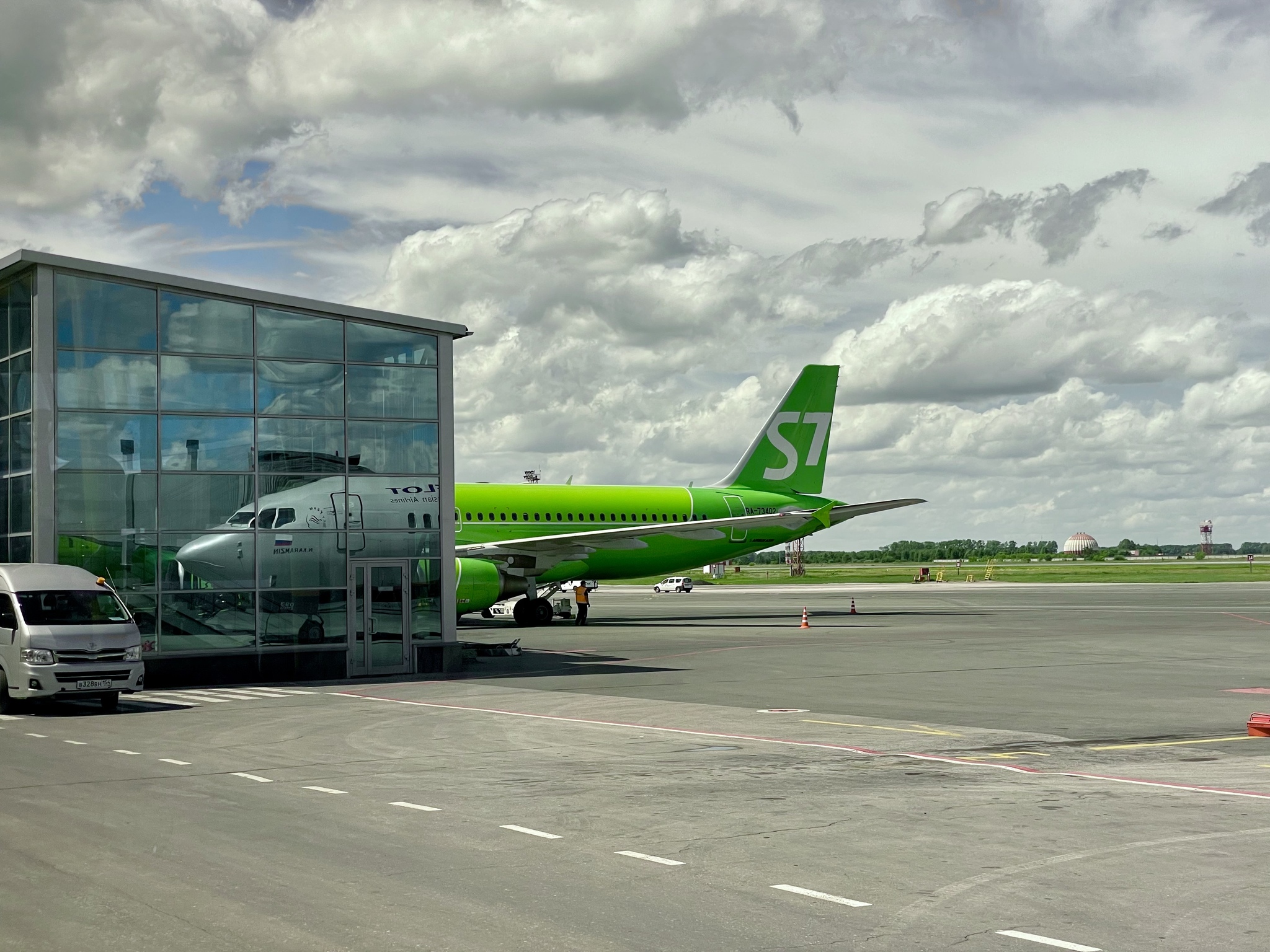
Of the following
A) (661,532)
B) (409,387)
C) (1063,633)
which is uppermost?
(409,387)

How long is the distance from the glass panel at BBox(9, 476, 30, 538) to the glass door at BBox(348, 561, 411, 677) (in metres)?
6.46

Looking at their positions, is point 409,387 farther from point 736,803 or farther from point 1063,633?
point 1063,633

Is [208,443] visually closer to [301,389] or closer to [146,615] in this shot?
[301,389]

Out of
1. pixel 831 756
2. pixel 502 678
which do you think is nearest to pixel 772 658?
pixel 502 678

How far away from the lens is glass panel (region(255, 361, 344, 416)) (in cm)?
2716

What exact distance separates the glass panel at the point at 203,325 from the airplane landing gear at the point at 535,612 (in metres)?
21.8

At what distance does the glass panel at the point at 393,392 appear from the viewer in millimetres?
28250

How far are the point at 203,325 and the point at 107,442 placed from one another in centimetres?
316

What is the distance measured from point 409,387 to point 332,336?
2046mm

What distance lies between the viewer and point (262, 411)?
27047mm

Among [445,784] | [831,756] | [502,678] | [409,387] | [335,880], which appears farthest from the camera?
[409,387]

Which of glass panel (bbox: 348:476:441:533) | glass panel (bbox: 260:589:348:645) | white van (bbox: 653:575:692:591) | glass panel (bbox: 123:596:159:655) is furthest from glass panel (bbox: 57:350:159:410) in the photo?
white van (bbox: 653:575:692:591)

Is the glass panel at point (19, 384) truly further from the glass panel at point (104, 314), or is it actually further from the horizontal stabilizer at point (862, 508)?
the horizontal stabilizer at point (862, 508)

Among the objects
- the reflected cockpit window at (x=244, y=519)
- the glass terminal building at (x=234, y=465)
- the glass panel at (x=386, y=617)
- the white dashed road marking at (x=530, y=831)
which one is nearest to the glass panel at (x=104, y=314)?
the glass terminal building at (x=234, y=465)
